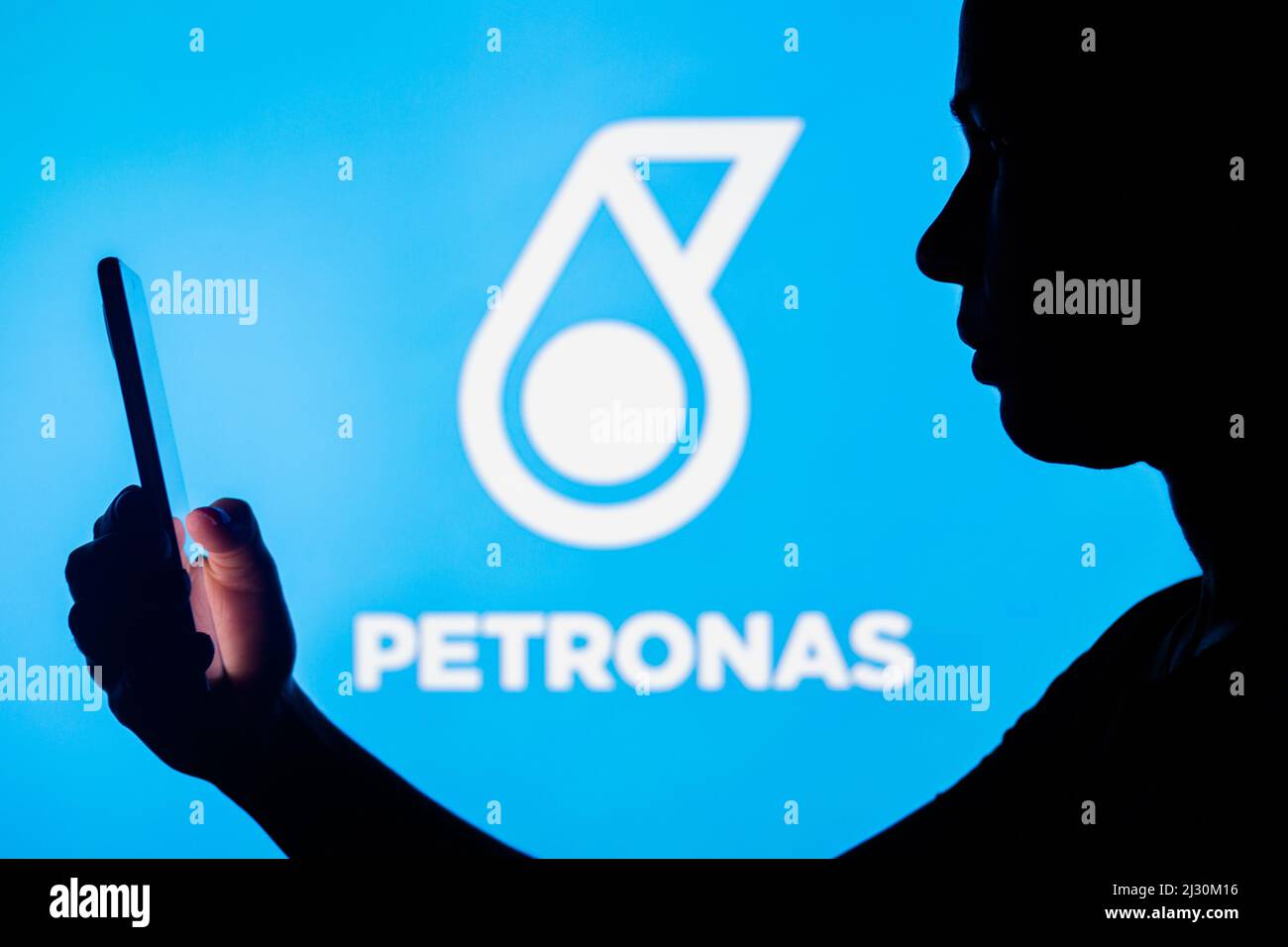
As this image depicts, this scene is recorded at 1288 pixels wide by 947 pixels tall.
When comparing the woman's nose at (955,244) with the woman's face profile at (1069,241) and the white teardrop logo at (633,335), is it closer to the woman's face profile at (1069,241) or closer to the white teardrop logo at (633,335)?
the woman's face profile at (1069,241)

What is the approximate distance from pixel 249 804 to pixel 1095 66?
5.08ft

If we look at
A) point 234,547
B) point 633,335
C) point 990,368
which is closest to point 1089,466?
point 990,368

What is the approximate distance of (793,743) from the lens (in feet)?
5.25

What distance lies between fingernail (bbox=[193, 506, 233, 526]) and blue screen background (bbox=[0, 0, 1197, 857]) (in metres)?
0.04

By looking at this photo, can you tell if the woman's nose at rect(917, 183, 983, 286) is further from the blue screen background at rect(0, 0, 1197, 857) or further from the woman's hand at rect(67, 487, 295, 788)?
the woman's hand at rect(67, 487, 295, 788)

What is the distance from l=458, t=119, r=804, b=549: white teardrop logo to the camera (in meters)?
1.61

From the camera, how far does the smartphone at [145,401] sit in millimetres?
1496

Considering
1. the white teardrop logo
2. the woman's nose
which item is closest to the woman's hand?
the white teardrop logo

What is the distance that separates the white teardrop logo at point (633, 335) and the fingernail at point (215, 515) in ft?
1.21
